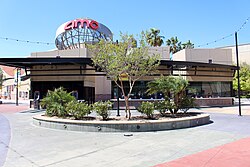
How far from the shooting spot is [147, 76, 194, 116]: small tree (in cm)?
1379

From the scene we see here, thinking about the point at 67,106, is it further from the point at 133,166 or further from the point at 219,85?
the point at 219,85

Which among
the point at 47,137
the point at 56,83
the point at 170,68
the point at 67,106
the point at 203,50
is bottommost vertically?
the point at 47,137

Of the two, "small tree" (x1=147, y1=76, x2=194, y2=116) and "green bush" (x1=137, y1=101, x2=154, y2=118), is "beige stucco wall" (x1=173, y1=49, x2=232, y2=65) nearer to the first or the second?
"small tree" (x1=147, y1=76, x2=194, y2=116)

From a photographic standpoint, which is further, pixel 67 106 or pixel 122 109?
pixel 122 109

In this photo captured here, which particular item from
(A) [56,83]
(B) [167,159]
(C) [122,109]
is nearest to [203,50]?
(C) [122,109]

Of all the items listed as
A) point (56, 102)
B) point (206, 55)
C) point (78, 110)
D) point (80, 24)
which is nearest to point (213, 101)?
point (206, 55)

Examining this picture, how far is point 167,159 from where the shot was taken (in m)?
6.32

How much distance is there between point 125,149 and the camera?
749 cm

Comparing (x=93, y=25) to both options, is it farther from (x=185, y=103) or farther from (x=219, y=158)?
(x=219, y=158)

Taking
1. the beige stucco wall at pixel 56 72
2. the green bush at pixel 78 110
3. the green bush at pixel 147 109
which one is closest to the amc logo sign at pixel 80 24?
the beige stucco wall at pixel 56 72

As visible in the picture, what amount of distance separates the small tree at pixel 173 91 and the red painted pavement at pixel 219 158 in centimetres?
635

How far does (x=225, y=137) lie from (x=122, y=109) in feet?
46.5

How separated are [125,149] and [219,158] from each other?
9.70ft

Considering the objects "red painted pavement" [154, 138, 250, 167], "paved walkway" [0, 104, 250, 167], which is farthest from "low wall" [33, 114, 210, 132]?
"red painted pavement" [154, 138, 250, 167]
